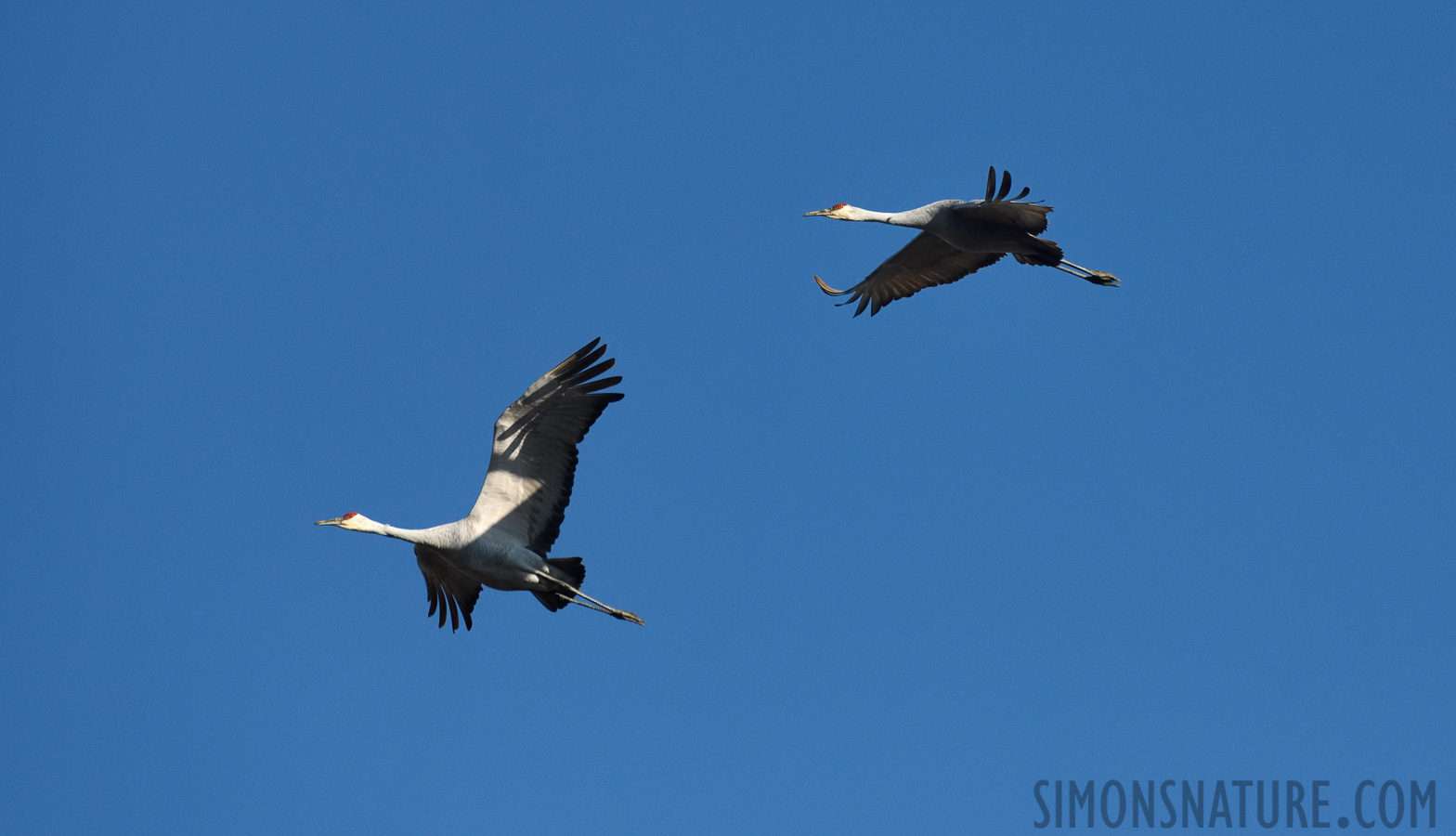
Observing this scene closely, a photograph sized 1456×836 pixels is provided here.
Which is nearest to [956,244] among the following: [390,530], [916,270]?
[916,270]

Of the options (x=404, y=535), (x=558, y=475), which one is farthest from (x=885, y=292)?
(x=404, y=535)

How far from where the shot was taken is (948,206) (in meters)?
19.7

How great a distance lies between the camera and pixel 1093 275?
2130 centimetres

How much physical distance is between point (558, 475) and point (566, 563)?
109 centimetres

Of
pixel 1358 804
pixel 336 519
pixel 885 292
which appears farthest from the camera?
pixel 885 292

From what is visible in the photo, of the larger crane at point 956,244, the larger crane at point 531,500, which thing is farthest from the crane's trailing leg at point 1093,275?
the larger crane at point 531,500

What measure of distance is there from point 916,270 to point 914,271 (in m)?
0.03

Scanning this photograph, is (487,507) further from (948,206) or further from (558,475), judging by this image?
(948,206)

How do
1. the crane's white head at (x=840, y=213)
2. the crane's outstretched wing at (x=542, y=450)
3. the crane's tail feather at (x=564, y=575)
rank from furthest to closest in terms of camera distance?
the crane's white head at (x=840, y=213) → the crane's tail feather at (x=564, y=575) → the crane's outstretched wing at (x=542, y=450)

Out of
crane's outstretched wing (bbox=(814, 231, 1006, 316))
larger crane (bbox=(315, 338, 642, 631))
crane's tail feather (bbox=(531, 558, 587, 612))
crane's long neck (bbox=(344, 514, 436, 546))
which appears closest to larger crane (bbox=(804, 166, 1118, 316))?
crane's outstretched wing (bbox=(814, 231, 1006, 316))

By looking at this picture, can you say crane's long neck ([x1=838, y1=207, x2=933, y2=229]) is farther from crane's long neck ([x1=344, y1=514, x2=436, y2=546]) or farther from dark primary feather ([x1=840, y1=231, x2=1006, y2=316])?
crane's long neck ([x1=344, y1=514, x2=436, y2=546])

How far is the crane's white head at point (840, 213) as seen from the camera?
21.7 metres

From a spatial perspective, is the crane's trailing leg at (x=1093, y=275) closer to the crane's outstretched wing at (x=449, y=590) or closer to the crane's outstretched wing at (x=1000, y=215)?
the crane's outstretched wing at (x=1000, y=215)

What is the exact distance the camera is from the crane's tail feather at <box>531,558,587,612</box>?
17297 millimetres
